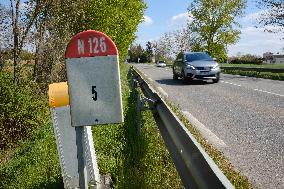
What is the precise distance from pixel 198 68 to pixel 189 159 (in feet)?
57.4

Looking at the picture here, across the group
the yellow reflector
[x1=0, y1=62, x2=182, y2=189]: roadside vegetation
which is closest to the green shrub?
[x1=0, y1=62, x2=182, y2=189]: roadside vegetation

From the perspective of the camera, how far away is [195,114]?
32.9 feet

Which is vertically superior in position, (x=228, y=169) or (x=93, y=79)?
(x=93, y=79)

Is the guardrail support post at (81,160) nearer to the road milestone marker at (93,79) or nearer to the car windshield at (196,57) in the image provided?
the road milestone marker at (93,79)

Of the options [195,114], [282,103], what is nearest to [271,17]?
[282,103]

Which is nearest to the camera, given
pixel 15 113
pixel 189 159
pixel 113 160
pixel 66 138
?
pixel 189 159

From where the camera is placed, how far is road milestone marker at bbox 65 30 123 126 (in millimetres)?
3172

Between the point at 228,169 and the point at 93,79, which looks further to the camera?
the point at 228,169

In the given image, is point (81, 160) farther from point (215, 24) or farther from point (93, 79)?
point (215, 24)

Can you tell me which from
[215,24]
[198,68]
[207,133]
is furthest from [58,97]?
[215,24]

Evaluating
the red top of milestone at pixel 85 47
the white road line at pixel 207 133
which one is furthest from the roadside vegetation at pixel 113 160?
the red top of milestone at pixel 85 47

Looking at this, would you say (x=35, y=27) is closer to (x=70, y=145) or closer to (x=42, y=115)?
(x=42, y=115)

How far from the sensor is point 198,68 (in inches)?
807

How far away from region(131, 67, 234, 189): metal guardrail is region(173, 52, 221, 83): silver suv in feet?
50.4
